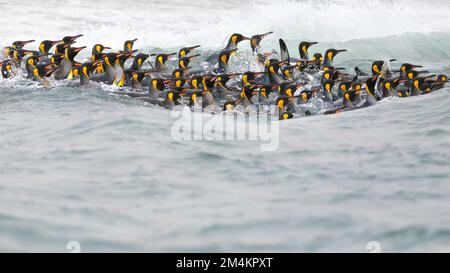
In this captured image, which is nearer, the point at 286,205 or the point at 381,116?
the point at 286,205

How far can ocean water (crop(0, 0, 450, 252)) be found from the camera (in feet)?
16.5

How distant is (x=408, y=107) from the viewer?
33.7ft

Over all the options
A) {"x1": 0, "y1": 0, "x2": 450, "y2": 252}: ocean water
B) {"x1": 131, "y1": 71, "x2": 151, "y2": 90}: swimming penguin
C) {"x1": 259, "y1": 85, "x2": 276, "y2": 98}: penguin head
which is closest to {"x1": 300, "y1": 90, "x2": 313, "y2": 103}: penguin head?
{"x1": 259, "y1": 85, "x2": 276, "y2": 98}: penguin head

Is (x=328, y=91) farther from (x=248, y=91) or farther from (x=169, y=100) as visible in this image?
(x=169, y=100)

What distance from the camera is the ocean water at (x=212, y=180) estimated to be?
5027mm

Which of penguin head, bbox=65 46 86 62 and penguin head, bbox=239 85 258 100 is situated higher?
penguin head, bbox=65 46 86 62

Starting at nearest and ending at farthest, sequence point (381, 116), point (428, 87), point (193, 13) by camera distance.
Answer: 1. point (381, 116)
2. point (428, 87)
3. point (193, 13)

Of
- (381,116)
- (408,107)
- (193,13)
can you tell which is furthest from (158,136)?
(193,13)

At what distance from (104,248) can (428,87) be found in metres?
8.49

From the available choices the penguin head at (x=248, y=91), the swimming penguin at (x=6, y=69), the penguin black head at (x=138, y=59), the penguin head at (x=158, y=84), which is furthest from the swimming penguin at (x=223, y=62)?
the swimming penguin at (x=6, y=69)

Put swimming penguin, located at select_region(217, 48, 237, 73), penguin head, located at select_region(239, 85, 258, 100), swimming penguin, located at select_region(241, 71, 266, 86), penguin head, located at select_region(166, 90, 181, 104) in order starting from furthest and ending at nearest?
swimming penguin, located at select_region(217, 48, 237, 73)
swimming penguin, located at select_region(241, 71, 266, 86)
penguin head, located at select_region(239, 85, 258, 100)
penguin head, located at select_region(166, 90, 181, 104)

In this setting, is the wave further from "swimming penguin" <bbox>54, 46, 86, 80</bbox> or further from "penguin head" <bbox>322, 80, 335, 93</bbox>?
"penguin head" <bbox>322, 80, 335, 93</bbox>
